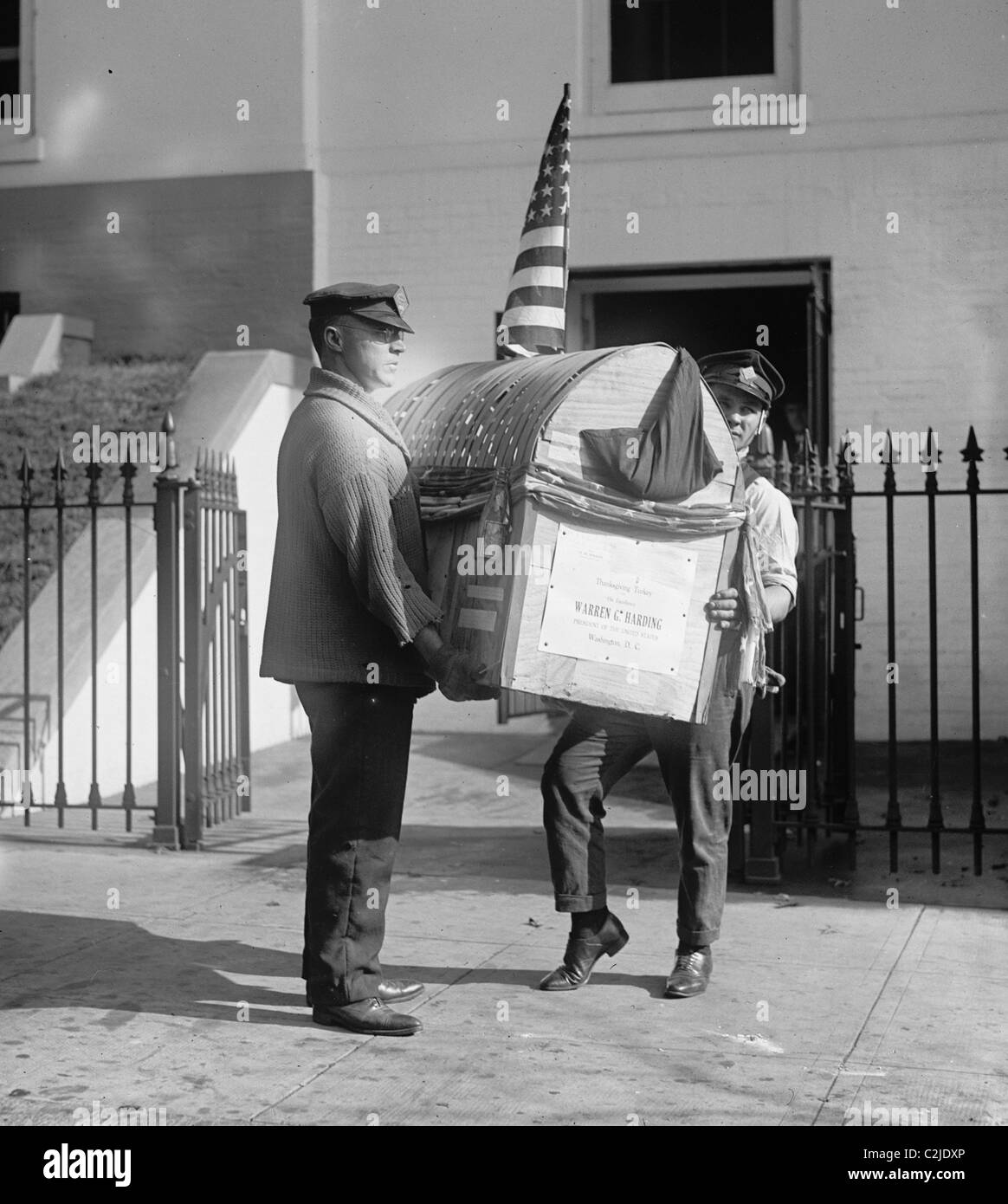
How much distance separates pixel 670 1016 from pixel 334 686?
1.50m

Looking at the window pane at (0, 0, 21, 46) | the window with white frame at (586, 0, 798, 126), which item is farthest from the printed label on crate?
the window pane at (0, 0, 21, 46)

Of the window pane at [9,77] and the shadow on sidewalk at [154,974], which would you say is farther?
the window pane at [9,77]

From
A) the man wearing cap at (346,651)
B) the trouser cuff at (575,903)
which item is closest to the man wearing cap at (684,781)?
the trouser cuff at (575,903)

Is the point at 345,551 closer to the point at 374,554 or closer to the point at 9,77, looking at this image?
the point at 374,554

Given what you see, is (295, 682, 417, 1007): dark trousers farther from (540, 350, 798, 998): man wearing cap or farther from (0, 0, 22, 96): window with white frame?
(0, 0, 22, 96): window with white frame

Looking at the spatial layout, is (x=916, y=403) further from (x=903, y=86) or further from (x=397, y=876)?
(x=397, y=876)

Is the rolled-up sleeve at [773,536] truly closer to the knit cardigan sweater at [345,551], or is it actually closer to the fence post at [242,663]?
the knit cardigan sweater at [345,551]

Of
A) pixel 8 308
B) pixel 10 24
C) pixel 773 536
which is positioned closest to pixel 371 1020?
pixel 773 536

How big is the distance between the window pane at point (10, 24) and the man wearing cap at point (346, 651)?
424 inches

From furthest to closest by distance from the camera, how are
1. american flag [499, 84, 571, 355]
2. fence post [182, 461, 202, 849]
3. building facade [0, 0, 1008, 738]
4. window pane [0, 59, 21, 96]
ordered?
window pane [0, 59, 21, 96], building facade [0, 0, 1008, 738], fence post [182, 461, 202, 849], american flag [499, 84, 571, 355]

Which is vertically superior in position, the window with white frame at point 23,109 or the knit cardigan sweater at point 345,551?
the window with white frame at point 23,109

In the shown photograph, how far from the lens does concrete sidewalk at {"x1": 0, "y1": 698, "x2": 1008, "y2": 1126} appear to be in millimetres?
4246

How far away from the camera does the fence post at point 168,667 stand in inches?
308
